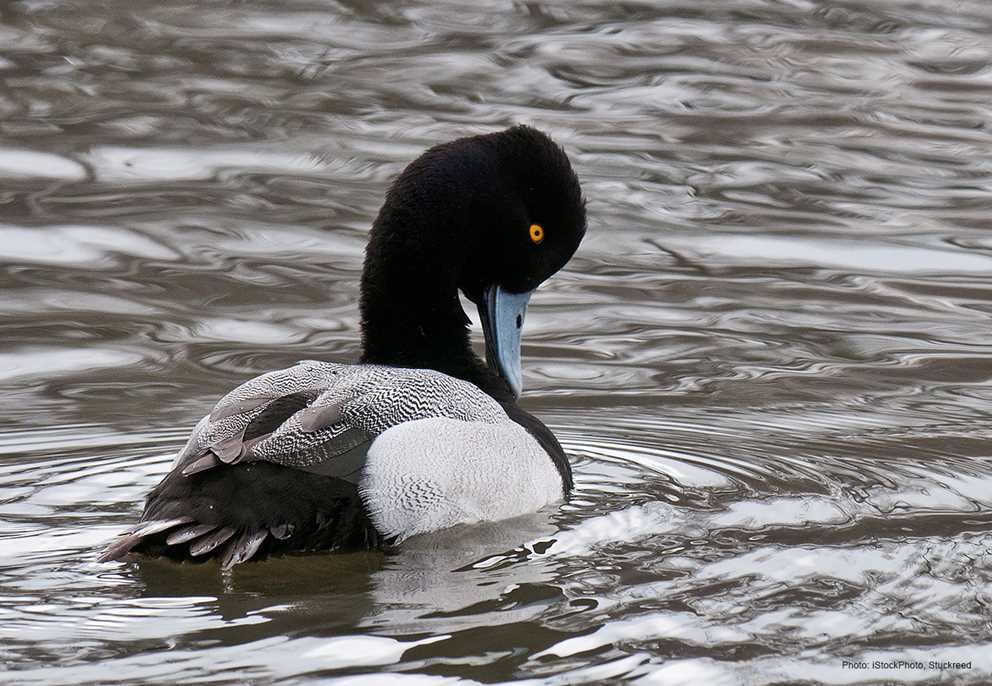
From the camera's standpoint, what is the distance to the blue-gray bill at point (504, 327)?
265 inches

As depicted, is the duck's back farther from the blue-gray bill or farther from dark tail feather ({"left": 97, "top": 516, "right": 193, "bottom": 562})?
the blue-gray bill

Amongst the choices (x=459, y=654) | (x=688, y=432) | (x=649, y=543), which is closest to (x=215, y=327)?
(x=688, y=432)

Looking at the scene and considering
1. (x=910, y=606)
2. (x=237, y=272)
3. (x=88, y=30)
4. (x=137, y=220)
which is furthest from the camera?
(x=88, y=30)

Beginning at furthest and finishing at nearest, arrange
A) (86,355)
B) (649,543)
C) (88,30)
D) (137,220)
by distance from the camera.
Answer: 1. (88,30)
2. (137,220)
3. (86,355)
4. (649,543)

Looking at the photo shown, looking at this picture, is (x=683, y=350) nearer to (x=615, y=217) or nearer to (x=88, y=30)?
(x=615, y=217)

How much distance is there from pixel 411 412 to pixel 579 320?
300cm

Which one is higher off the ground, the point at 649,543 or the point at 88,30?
the point at 88,30

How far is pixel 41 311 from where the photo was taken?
8.47 metres

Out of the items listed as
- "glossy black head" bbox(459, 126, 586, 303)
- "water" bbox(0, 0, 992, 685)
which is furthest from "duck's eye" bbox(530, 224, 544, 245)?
"water" bbox(0, 0, 992, 685)

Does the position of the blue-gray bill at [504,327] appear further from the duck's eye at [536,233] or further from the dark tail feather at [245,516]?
the dark tail feather at [245,516]

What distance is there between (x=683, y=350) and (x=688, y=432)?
1184 millimetres

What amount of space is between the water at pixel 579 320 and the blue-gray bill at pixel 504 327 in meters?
0.43

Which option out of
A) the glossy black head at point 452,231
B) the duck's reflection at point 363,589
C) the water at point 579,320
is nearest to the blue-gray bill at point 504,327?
the glossy black head at point 452,231

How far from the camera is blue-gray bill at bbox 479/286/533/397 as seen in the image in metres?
6.73
